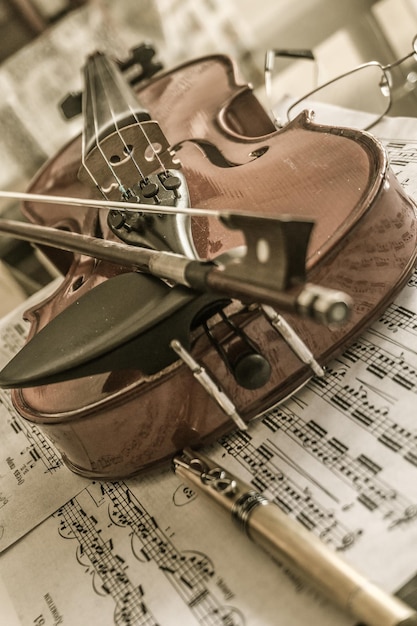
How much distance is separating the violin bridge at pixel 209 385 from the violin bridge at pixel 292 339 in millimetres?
95

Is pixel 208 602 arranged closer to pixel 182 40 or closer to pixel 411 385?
pixel 411 385

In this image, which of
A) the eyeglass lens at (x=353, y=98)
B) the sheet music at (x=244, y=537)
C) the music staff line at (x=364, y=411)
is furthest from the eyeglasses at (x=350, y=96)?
the music staff line at (x=364, y=411)

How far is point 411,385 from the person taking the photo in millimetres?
674

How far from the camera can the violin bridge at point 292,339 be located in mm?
625

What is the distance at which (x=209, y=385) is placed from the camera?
64 centimetres

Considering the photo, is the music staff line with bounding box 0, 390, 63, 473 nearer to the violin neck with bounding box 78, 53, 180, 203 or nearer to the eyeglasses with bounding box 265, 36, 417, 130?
the violin neck with bounding box 78, 53, 180, 203

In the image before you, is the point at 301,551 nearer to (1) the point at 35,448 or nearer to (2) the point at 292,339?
(2) the point at 292,339

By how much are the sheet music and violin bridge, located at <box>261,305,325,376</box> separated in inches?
2.3

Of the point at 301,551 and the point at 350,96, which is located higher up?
the point at 350,96

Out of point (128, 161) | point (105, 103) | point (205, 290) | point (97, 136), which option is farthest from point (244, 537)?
point (105, 103)

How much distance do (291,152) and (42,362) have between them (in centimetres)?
43

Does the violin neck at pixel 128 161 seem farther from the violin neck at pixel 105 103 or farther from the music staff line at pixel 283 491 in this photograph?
the music staff line at pixel 283 491

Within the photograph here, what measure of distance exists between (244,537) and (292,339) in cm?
23

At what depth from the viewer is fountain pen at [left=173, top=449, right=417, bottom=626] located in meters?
0.48
